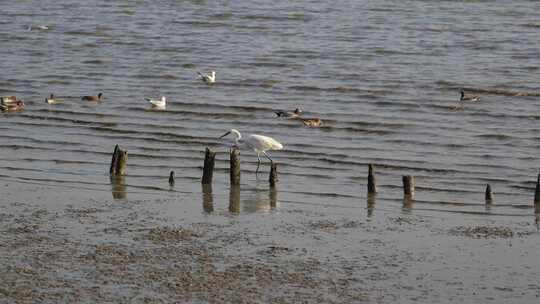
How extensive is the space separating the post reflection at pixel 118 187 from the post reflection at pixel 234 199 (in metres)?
1.42

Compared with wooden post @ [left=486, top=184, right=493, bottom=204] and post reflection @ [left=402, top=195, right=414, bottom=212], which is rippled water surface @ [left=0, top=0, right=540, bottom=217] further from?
wooden post @ [left=486, top=184, right=493, bottom=204]

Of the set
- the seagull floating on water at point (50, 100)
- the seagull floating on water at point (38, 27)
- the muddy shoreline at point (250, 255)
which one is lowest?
the muddy shoreline at point (250, 255)

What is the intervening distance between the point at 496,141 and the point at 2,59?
1568 cm

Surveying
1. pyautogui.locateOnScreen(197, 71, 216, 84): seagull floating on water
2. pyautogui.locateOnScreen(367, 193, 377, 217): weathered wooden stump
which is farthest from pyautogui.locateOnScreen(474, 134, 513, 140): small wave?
pyautogui.locateOnScreen(197, 71, 216, 84): seagull floating on water

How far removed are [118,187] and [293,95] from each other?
10.9 m

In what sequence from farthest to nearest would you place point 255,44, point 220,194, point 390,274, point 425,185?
1. point 255,44
2. point 425,185
3. point 220,194
4. point 390,274

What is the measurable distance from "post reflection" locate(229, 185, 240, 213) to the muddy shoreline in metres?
0.11

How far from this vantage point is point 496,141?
20.8m

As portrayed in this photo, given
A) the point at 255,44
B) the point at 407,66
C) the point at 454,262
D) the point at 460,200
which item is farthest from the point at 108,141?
the point at 255,44

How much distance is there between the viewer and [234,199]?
15.2 meters

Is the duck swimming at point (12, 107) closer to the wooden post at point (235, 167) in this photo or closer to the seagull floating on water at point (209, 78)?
the seagull floating on water at point (209, 78)

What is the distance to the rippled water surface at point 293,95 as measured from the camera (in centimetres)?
1728

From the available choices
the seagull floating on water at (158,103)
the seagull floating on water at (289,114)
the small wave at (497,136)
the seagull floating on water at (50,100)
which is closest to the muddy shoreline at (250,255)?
the small wave at (497,136)

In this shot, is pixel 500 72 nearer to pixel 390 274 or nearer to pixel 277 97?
pixel 277 97
